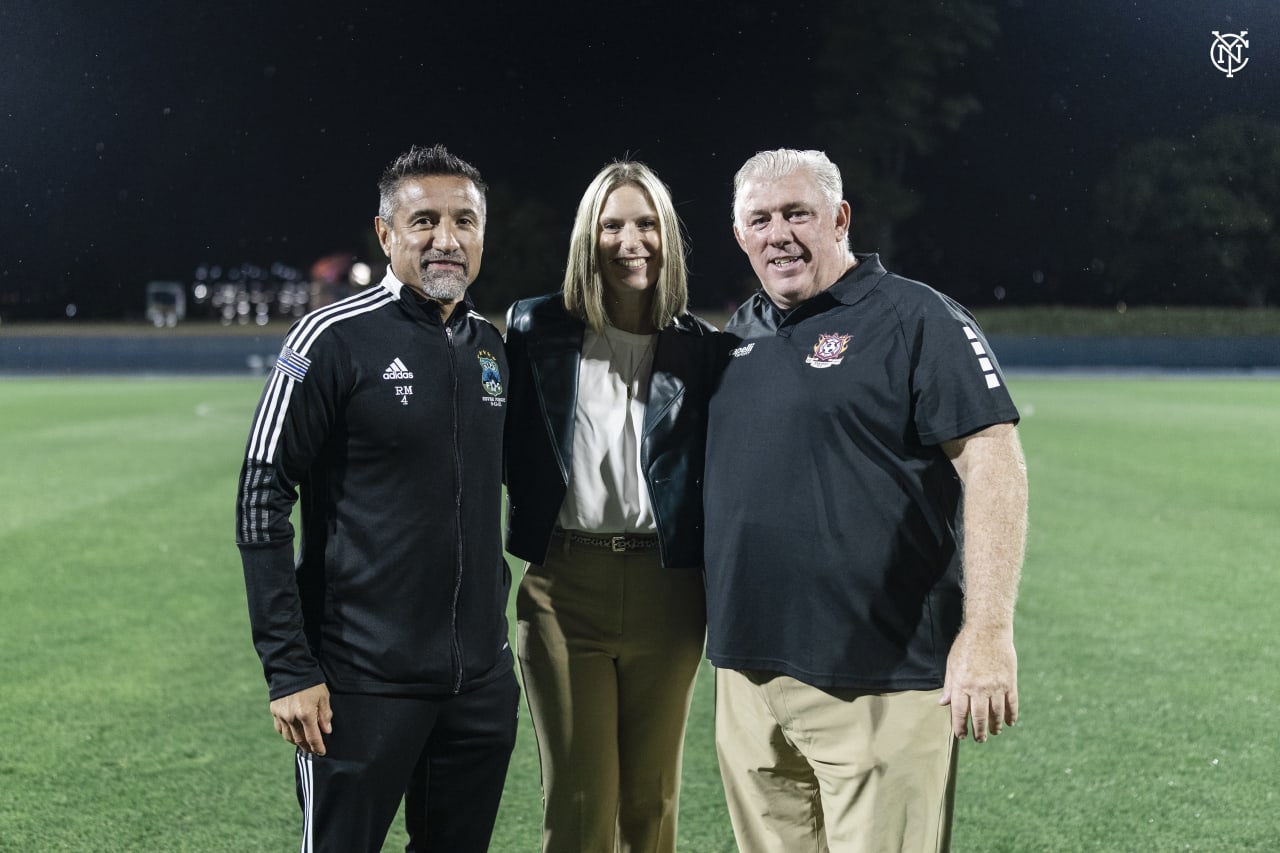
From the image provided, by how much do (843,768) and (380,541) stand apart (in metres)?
1.30

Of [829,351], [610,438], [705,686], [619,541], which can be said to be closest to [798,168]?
[829,351]

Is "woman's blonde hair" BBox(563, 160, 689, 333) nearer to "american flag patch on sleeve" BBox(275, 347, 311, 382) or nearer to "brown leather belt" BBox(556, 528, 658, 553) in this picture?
"brown leather belt" BBox(556, 528, 658, 553)

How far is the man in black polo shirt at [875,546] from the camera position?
270cm

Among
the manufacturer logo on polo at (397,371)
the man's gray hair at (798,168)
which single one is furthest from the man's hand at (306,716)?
the man's gray hair at (798,168)

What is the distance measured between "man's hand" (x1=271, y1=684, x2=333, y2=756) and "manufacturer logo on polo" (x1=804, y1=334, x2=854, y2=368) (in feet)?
4.81

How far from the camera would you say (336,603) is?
2730mm

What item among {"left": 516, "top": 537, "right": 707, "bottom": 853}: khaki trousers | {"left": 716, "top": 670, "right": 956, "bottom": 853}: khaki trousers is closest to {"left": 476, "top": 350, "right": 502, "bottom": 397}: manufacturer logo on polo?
{"left": 516, "top": 537, "right": 707, "bottom": 853}: khaki trousers

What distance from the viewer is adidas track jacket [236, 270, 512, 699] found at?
8.67 ft

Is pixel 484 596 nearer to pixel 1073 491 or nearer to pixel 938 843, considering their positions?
pixel 938 843

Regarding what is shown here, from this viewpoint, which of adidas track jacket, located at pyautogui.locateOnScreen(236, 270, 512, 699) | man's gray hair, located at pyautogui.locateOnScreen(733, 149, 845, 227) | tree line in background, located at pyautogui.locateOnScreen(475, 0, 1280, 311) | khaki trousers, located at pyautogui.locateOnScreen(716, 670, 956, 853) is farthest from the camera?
tree line in background, located at pyautogui.locateOnScreen(475, 0, 1280, 311)

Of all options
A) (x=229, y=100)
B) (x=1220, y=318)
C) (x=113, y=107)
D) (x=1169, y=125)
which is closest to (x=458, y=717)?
(x=1220, y=318)

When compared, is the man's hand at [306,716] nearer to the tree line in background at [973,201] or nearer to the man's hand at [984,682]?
the man's hand at [984,682]

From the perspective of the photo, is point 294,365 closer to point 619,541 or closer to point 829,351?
point 619,541

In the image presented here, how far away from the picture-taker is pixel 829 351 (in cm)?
285
